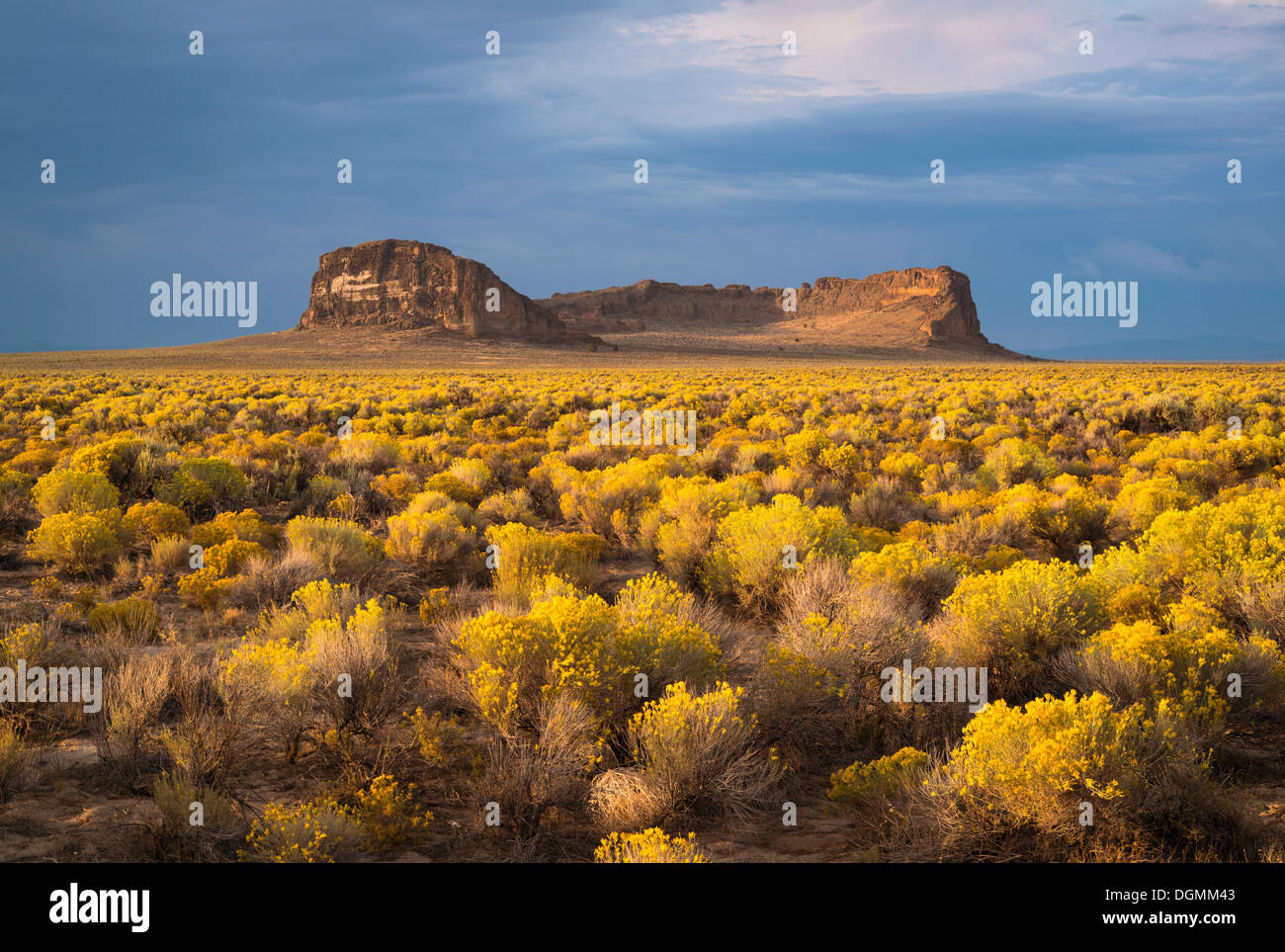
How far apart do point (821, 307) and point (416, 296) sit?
78.1 metres

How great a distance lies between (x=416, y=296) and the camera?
10912 cm

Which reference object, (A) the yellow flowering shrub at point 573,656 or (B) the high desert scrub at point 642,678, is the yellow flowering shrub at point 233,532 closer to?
(B) the high desert scrub at point 642,678

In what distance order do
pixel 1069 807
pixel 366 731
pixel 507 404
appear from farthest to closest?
1. pixel 507 404
2. pixel 366 731
3. pixel 1069 807

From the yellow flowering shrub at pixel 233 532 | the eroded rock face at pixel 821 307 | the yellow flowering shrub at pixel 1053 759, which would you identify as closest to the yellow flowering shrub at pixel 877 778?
the yellow flowering shrub at pixel 1053 759

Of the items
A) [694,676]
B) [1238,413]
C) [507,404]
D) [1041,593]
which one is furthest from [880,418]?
[694,676]

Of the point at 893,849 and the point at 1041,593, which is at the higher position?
the point at 1041,593

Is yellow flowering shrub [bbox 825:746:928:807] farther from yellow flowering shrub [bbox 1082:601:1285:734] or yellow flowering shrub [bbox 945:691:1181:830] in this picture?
yellow flowering shrub [bbox 1082:601:1285:734]

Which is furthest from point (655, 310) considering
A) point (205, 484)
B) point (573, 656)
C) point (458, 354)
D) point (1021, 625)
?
point (573, 656)

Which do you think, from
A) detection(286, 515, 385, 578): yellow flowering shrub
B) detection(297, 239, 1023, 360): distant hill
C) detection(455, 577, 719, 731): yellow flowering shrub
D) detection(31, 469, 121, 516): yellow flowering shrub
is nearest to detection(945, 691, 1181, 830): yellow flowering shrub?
detection(455, 577, 719, 731): yellow flowering shrub

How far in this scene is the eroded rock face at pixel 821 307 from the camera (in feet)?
409

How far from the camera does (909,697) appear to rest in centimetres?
472

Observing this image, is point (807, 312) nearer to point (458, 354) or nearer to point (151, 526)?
point (458, 354)

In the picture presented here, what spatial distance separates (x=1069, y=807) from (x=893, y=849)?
2.47 feet
